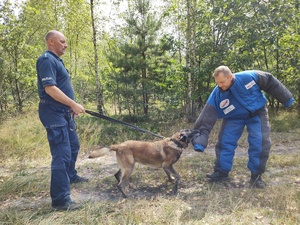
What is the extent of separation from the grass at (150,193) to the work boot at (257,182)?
122 mm

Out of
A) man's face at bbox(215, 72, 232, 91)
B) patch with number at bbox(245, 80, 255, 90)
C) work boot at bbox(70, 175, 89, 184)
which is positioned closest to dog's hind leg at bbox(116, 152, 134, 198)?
work boot at bbox(70, 175, 89, 184)

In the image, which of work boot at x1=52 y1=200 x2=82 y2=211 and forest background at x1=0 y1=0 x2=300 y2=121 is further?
forest background at x1=0 y1=0 x2=300 y2=121

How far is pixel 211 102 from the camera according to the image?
162 inches

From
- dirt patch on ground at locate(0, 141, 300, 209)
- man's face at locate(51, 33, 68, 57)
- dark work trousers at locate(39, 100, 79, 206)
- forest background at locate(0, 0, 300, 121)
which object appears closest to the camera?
dark work trousers at locate(39, 100, 79, 206)

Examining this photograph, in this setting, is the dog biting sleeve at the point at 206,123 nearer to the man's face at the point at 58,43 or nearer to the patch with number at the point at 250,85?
the patch with number at the point at 250,85

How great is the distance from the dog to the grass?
0.32 metres

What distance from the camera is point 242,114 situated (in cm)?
398

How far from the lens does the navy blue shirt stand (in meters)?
3.00

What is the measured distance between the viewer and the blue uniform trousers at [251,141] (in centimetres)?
392

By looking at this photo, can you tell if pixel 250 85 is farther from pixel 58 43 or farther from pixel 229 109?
pixel 58 43

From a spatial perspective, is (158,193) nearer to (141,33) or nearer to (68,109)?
(68,109)

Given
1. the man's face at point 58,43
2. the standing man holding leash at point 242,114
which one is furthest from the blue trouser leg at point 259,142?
the man's face at point 58,43

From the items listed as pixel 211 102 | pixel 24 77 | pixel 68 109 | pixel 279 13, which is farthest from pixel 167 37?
pixel 24 77

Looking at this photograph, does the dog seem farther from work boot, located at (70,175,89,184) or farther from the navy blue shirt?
the navy blue shirt
